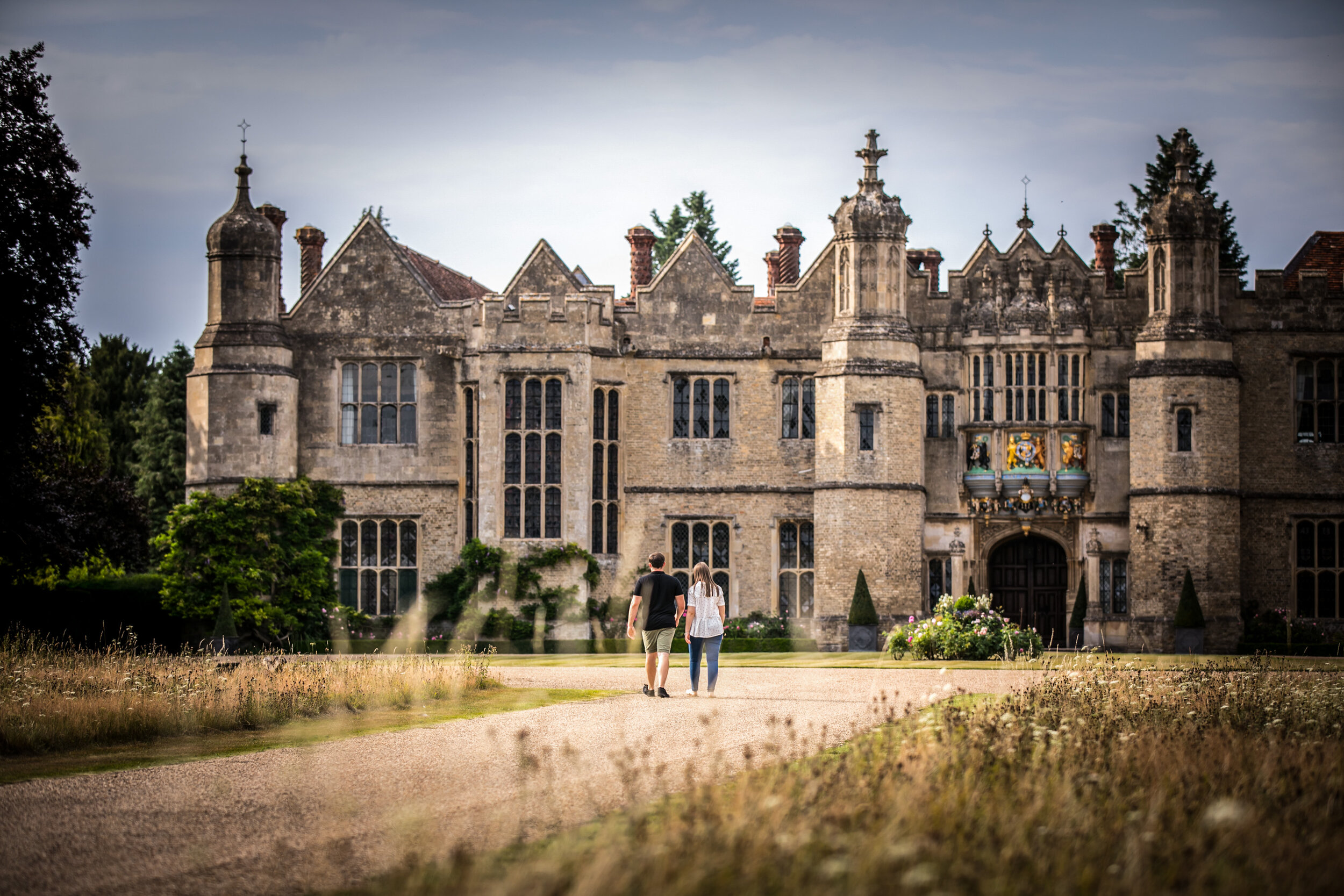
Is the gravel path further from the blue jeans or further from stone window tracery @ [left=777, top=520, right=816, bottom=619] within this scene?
stone window tracery @ [left=777, top=520, right=816, bottom=619]

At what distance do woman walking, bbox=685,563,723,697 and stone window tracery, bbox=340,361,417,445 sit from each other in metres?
14.6

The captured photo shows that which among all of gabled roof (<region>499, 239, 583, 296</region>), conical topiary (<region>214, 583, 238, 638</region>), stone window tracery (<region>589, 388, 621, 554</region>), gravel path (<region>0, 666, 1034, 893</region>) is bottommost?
conical topiary (<region>214, 583, 238, 638</region>)

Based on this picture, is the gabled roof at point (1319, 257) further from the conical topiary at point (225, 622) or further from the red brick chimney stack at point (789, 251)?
the conical topiary at point (225, 622)

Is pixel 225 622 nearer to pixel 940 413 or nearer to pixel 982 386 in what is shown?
pixel 940 413

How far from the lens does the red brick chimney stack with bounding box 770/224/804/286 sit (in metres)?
30.7

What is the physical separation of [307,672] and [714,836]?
997 centimetres

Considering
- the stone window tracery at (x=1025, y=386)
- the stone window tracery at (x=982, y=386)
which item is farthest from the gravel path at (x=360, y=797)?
the stone window tracery at (x=1025, y=386)

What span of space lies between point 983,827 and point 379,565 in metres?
22.9

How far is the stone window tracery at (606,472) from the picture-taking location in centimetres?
2811

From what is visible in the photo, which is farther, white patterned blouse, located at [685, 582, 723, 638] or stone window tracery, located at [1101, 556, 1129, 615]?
stone window tracery, located at [1101, 556, 1129, 615]

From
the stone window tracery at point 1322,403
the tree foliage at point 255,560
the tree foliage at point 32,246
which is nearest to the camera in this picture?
the tree foliage at point 32,246

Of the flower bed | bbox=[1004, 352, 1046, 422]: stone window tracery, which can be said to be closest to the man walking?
the flower bed

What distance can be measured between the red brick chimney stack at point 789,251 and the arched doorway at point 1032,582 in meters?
7.19

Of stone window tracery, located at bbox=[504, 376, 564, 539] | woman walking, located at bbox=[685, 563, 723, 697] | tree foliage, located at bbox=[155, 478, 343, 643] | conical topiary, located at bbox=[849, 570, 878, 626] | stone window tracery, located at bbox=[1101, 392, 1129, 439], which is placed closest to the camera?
woman walking, located at bbox=[685, 563, 723, 697]
